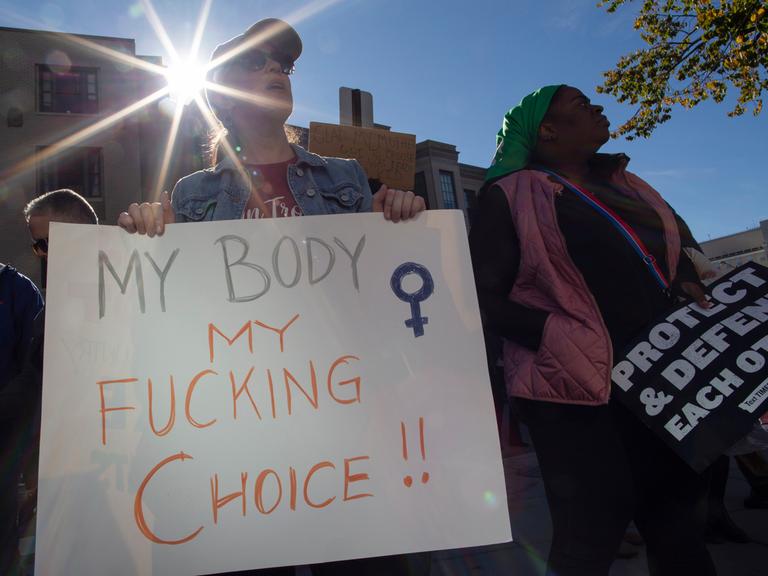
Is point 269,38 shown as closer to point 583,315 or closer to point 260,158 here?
point 260,158

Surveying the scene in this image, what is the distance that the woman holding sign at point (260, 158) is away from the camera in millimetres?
1535

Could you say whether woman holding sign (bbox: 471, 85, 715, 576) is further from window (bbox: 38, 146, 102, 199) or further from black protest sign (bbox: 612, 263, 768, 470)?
window (bbox: 38, 146, 102, 199)

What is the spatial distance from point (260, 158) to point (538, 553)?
240cm

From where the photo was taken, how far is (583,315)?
1535 mm

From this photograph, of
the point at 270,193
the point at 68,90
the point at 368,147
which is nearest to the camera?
the point at 270,193

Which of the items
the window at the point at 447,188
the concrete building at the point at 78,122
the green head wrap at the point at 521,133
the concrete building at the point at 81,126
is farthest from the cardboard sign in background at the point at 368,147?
the window at the point at 447,188

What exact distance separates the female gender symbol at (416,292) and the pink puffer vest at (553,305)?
1.53ft

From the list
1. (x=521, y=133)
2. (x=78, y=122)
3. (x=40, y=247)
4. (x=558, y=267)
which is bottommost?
(x=558, y=267)

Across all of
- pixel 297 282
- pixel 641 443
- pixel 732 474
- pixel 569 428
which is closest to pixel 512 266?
pixel 569 428

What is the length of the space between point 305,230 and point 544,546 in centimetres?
244

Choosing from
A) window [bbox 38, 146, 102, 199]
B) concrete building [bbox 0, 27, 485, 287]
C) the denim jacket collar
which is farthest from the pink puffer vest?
window [bbox 38, 146, 102, 199]

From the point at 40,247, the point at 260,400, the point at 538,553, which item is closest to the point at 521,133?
the point at 260,400

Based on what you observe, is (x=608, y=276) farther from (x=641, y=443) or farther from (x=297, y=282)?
(x=297, y=282)

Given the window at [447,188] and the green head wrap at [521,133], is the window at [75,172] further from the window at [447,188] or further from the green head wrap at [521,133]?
the green head wrap at [521,133]
